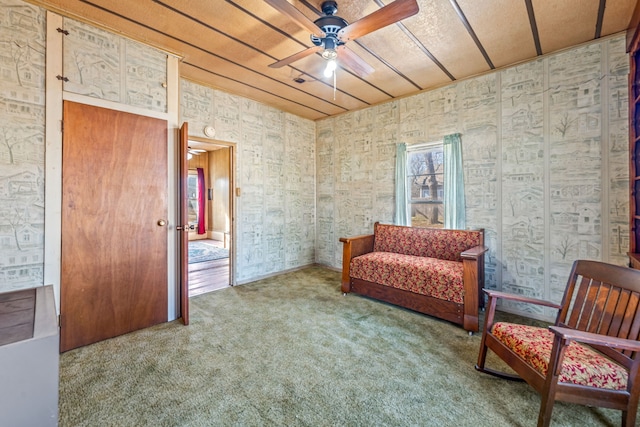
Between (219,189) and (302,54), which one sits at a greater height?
(302,54)

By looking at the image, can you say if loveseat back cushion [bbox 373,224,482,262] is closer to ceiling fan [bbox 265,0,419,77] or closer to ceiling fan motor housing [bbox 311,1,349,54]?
ceiling fan [bbox 265,0,419,77]

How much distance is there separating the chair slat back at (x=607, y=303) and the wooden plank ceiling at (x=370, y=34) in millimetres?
1990

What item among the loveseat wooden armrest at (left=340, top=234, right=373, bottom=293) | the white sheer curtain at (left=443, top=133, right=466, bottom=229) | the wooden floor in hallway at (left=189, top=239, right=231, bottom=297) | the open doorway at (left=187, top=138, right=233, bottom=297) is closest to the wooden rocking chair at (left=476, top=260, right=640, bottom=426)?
the white sheer curtain at (left=443, top=133, right=466, bottom=229)

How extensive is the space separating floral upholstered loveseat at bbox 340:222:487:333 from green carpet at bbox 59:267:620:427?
212 millimetres

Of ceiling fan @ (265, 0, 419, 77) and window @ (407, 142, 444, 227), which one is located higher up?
ceiling fan @ (265, 0, 419, 77)

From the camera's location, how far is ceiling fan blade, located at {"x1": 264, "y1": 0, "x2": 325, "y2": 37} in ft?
5.60

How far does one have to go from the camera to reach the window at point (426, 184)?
3708 mm

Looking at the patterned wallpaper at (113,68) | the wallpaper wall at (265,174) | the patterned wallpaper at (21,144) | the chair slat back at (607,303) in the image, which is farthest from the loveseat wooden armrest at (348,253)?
the patterned wallpaper at (21,144)

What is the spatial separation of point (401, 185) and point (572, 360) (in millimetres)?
2746

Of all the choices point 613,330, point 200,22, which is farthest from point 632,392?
point 200,22

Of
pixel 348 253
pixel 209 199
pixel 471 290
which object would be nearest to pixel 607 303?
pixel 471 290

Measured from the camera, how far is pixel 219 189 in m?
7.68

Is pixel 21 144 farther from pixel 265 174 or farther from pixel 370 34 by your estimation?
pixel 370 34

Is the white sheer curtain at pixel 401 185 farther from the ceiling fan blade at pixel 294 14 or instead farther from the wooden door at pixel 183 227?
the wooden door at pixel 183 227
